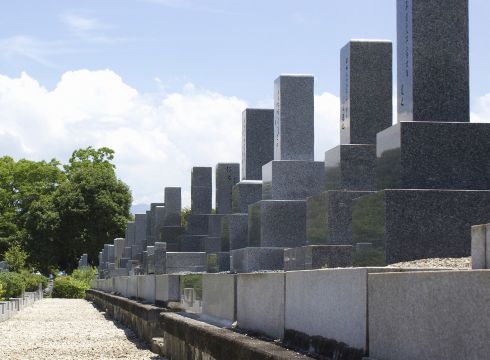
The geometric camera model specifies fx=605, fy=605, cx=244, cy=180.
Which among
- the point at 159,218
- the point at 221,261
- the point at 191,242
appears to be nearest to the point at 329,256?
the point at 221,261

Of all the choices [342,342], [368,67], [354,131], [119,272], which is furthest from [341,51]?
[119,272]

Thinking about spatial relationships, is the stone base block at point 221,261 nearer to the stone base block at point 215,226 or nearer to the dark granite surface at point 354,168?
the stone base block at point 215,226

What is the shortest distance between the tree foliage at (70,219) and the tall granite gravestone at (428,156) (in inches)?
1521

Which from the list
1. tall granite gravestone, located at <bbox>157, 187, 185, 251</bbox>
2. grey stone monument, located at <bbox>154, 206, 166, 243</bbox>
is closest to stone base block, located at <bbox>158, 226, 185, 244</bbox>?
tall granite gravestone, located at <bbox>157, 187, 185, 251</bbox>

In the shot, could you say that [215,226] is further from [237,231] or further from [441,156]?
[441,156]

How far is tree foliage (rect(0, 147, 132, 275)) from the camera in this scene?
4484cm

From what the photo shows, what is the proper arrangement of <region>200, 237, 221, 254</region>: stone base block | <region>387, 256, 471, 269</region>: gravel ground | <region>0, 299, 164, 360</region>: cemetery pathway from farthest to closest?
1. <region>200, 237, 221, 254</region>: stone base block
2. <region>0, 299, 164, 360</region>: cemetery pathway
3. <region>387, 256, 471, 269</region>: gravel ground

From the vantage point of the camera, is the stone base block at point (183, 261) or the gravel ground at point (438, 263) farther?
the stone base block at point (183, 261)

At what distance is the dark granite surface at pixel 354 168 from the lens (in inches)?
400

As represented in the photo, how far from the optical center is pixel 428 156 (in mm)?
7895

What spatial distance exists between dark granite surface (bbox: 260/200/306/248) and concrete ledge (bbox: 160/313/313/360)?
4264 millimetres

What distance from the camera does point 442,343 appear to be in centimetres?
285

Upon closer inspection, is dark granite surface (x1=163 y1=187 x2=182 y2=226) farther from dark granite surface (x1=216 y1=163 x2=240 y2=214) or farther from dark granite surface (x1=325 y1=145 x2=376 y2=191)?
dark granite surface (x1=325 y1=145 x2=376 y2=191)

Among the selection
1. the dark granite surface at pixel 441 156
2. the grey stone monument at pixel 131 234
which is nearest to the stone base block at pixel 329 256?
the dark granite surface at pixel 441 156
